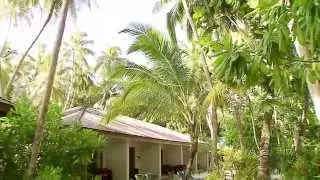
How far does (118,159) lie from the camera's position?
19906 millimetres

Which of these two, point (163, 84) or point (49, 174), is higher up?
point (163, 84)

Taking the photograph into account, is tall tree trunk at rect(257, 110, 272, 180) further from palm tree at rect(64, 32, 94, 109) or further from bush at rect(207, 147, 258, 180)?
palm tree at rect(64, 32, 94, 109)

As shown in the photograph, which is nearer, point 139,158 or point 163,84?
point 163,84

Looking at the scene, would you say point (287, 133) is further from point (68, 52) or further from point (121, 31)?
point (68, 52)

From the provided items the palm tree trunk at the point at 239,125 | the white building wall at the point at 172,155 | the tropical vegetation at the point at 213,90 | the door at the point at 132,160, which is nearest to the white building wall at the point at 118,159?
the tropical vegetation at the point at 213,90

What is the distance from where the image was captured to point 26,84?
3894 centimetres

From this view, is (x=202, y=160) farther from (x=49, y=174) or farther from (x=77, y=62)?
(x=49, y=174)

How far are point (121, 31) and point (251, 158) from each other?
650 centimetres

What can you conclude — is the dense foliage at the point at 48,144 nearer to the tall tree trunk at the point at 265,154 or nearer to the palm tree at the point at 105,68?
the tall tree trunk at the point at 265,154

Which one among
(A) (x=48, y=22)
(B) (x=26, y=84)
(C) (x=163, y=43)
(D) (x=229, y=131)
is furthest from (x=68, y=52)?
(C) (x=163, y=43)

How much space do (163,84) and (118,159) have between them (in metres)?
5.70

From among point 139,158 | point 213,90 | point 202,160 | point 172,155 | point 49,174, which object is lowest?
point 49,174

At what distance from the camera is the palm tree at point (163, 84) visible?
49.9 feet

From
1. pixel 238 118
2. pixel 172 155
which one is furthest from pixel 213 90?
pixel 172 155
